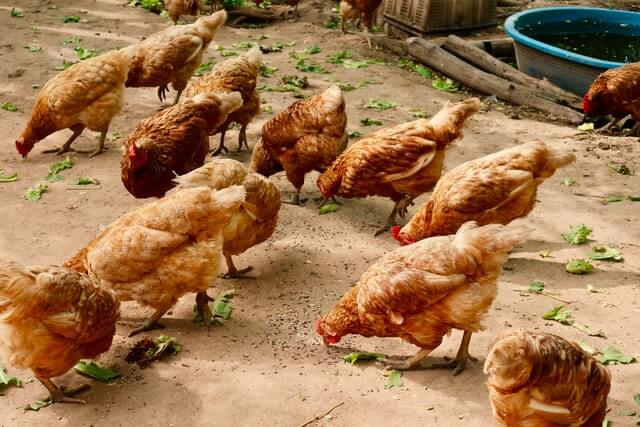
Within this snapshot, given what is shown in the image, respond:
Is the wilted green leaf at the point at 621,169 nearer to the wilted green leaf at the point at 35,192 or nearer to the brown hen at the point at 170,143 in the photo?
the brown hen at the point at 170,143

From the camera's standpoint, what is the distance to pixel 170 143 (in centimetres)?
703

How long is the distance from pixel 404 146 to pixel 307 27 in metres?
7.99

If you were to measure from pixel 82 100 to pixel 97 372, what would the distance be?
4.28 m

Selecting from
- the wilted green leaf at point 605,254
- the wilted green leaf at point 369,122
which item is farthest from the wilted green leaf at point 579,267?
the wilted green leaf at point 369,122

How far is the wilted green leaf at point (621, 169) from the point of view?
8117mm

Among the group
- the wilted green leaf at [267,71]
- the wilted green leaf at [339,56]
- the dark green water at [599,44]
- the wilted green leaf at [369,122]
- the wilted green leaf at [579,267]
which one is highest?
the dark green water at [599,44]

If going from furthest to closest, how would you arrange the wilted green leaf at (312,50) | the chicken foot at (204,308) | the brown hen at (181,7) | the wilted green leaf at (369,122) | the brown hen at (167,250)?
the brown hen at (181,7) → the wilted green leaf at (312,50) → the wilted green leaf at (369,122) → the chicken foot at (204,308) → the brown hen at (167,250)

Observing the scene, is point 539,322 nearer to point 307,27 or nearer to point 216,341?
point 216,341

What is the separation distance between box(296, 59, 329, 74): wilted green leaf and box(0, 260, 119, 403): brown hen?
290 inches

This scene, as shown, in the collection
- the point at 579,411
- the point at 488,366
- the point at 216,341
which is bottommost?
the point at 216,341

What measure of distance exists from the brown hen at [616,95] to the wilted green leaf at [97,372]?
7133 millimetres

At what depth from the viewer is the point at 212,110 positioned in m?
7.45

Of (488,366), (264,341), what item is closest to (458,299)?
(488,366)

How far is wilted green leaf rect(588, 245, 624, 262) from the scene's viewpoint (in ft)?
20.8
